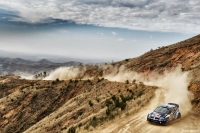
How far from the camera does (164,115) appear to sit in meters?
21.5

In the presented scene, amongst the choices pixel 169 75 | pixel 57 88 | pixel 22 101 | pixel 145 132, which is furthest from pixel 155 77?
pixel 145 132

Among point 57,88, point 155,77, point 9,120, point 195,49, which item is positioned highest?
point 195,49

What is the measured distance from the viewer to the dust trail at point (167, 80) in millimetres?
29578

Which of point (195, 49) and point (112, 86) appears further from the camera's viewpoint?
point (195, 49)

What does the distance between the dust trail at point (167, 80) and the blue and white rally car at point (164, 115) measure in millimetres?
3035

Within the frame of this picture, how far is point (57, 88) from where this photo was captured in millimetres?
59531

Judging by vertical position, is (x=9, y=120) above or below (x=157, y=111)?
below

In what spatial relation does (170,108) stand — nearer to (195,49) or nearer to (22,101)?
(195,49)

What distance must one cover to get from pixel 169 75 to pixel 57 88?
27233mm

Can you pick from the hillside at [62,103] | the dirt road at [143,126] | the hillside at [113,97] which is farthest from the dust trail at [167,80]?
the hillside at [62,103]

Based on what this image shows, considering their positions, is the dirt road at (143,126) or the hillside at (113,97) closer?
the dirt road at (143,126)

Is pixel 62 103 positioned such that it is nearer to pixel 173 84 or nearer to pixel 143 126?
pixel 173 84

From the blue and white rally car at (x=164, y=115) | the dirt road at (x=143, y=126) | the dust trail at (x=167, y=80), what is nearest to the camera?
A: the dirt road at (x=143, y=126)

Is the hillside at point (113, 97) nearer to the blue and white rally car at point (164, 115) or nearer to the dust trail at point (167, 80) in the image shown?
the dust trail at point (167, 80)
